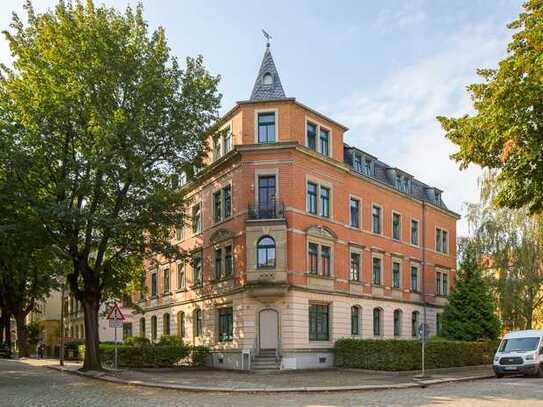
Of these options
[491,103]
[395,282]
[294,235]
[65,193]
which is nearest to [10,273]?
[65,193]

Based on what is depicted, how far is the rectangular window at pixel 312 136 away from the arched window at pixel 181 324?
14375 mm

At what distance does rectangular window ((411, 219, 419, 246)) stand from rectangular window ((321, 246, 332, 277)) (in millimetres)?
10908

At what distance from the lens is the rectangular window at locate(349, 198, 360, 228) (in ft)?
119

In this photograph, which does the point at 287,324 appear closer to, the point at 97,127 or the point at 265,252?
the point at 265,252

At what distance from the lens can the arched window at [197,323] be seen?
3707 centimetres

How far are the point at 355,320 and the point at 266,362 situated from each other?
24.4ft

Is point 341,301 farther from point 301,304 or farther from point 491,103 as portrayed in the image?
point 491,103

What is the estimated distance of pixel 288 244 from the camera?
1210 inches

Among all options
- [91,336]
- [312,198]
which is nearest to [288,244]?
[312,198]

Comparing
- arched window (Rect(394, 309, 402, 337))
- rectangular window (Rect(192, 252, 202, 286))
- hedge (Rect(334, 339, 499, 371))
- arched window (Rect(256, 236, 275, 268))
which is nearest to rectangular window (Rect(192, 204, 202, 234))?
rectangular window (Rect(192, 252, 202, 286))

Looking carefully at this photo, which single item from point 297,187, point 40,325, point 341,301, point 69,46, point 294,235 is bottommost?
point 40,325

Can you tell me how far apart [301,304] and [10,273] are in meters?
24.0

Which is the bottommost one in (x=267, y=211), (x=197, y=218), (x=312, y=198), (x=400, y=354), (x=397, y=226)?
(x=400, y=354)

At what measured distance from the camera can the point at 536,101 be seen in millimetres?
14734
